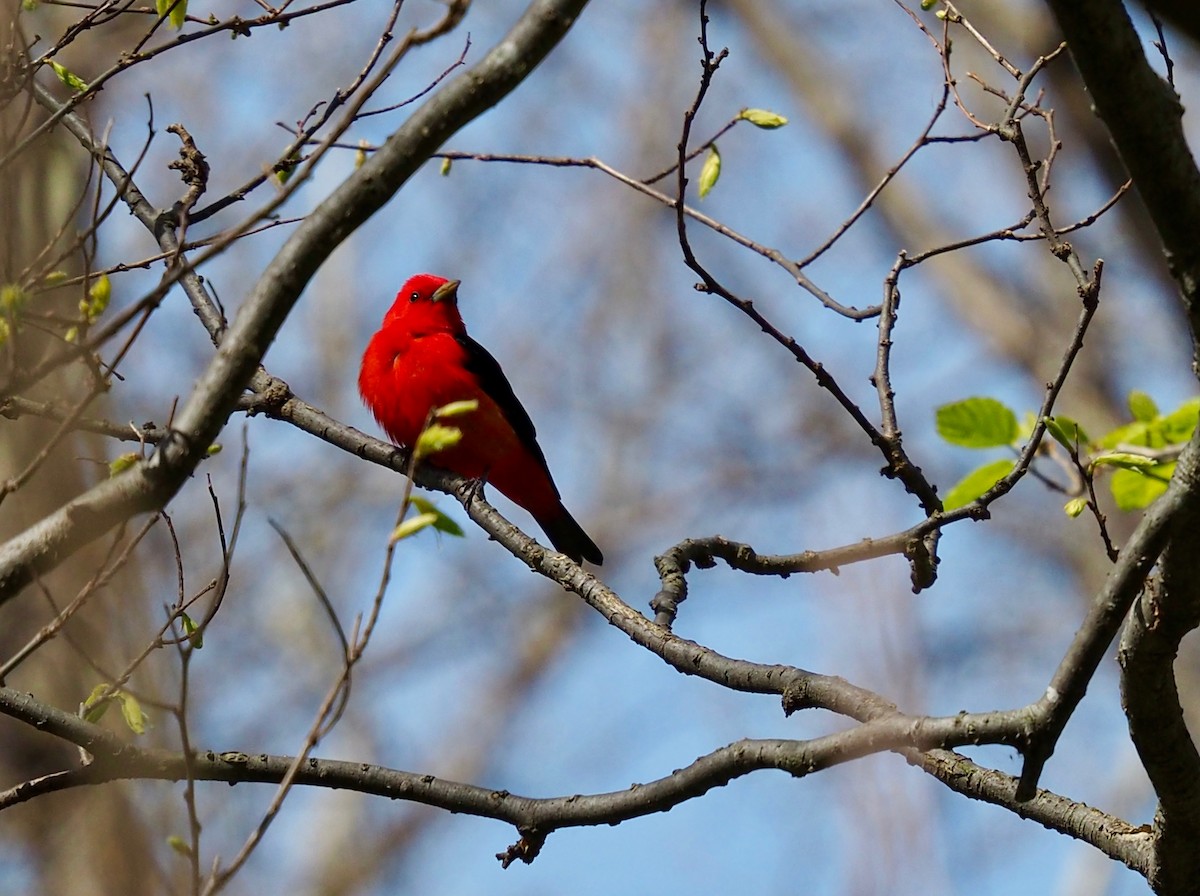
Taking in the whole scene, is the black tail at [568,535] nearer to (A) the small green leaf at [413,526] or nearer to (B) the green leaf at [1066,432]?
(B) the green leaf at [1066,432]

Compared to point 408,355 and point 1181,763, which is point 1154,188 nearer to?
point 1181,763

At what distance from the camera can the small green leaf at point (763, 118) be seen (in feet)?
11.8

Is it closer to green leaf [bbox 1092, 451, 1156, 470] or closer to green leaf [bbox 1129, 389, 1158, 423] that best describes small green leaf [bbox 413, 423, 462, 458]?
green leaf [bbox 1092, 451, 1156, 470]

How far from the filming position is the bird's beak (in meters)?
6.86

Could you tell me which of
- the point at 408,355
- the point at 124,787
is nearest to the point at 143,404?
the point at 124,787

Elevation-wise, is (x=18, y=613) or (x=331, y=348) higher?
(x=331, y=348)

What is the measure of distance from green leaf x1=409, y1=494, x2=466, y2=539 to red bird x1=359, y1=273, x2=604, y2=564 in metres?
3.25

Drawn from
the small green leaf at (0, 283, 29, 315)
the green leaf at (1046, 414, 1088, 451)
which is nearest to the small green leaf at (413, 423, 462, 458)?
the small green leaf at (0, 283, 29, 315)

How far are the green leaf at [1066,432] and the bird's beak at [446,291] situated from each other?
4.06m

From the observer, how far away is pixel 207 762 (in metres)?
2.91

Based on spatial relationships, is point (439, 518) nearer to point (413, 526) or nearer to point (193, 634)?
point (413, 526)

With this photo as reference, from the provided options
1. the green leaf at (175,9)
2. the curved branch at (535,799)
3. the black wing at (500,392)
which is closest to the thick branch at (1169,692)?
the curved branch at (535,799)

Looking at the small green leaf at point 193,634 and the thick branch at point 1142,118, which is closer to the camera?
the thick branch at point 1142,118

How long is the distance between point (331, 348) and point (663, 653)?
14.3m
